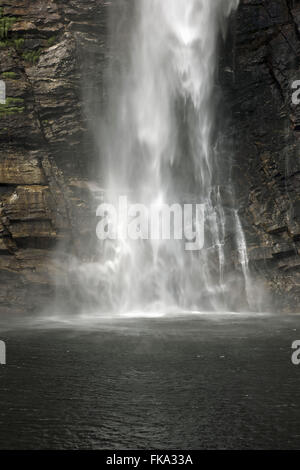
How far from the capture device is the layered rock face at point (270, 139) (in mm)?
23453

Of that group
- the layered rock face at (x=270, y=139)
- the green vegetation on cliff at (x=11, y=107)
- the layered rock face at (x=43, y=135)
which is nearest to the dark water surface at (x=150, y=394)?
the layered rock face at (x=270, y=139)

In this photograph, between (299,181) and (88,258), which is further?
(88,258)

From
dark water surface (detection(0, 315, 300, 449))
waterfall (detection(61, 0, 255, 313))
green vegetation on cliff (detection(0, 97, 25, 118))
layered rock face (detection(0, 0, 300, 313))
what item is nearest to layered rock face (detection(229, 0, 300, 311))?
layered rock face (detection(0, 0, 300, 313))

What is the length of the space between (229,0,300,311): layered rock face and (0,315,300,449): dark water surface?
448 inches

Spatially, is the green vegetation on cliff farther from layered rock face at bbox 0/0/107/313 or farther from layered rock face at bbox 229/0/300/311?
layered rock face at bbox 229/0/300/311

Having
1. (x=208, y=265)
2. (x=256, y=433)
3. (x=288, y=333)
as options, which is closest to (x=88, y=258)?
(x=208, y=265)

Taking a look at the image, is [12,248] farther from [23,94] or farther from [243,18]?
[243,18]

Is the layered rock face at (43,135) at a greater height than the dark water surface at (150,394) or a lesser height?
greater

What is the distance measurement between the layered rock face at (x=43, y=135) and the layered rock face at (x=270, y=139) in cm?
869

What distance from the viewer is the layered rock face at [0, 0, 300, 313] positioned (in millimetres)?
24031

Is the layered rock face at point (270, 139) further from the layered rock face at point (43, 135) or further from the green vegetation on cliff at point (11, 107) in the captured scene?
the green vegetation on cliff at point (11, 107)

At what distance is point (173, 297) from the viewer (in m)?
25.5
